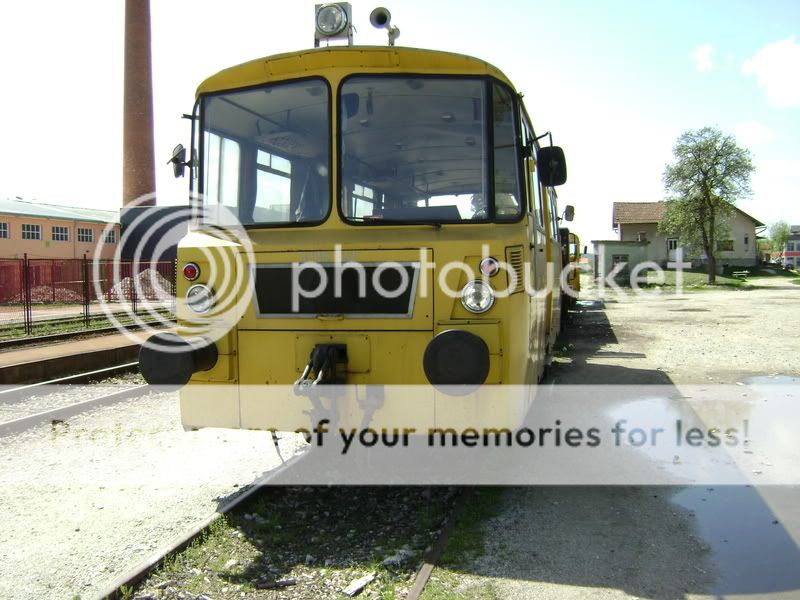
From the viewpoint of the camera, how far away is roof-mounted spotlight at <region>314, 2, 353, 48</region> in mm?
5172

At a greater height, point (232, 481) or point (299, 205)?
point (299, 205)

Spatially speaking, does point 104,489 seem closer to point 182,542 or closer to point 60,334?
point 182,542

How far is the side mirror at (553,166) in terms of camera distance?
16.6 ft

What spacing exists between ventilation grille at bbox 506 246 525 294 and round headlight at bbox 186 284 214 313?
6.90 feet

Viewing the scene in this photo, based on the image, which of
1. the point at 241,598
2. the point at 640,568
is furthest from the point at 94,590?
the point at 640,568

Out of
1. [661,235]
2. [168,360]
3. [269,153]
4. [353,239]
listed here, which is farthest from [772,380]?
[661,235]

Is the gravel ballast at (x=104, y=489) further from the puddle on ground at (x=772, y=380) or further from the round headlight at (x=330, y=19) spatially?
the puddle on ground at (x=772, y=380)

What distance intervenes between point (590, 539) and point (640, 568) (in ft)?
1.48

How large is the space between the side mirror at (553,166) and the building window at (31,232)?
46002 millimetres

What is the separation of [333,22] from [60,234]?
154ft

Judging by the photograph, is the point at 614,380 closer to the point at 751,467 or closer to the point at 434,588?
the point at 751,467

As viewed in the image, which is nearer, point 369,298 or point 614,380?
point 369,298

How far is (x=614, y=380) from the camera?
951 cm

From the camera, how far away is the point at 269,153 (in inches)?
194
